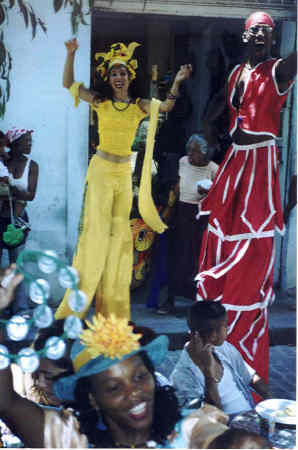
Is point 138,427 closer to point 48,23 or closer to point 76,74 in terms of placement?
point 76,74

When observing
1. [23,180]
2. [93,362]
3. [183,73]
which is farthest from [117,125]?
[93,362]

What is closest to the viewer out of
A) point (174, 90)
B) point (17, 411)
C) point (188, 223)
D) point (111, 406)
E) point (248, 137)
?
point (17, 411)

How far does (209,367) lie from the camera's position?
3.98m

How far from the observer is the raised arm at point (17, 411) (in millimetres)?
3578

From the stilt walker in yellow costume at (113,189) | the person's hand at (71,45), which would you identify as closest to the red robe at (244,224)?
the stilt walker in yellow costume at (113,189)

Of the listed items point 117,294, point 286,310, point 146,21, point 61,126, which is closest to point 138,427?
point 117,294

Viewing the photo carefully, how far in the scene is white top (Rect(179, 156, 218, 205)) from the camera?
13.5 feet

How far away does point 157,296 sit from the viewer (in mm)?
4082

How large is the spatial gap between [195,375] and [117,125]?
4.38 ft

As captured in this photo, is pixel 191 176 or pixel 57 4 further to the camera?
pixel 191 176

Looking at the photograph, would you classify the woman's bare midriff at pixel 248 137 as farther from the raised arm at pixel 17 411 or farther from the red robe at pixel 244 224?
the raised arm at pixel 17 411

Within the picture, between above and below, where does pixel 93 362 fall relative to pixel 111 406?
above

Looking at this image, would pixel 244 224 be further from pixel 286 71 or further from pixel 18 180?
pixel 18 180

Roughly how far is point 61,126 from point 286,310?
5.09ft
